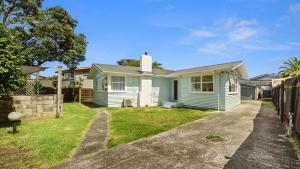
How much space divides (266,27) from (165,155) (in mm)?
12997

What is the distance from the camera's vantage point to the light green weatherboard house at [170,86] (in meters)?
14.4

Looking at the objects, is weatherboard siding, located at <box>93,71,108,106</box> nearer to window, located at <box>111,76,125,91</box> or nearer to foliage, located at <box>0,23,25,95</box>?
window, located at <box>111,76,125,91</box>

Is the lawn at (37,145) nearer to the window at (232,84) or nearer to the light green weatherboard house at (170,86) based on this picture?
the light green weatherboard house at (170,86)

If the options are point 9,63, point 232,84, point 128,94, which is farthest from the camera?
point 128,94

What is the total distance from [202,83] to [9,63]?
12739 millimetres

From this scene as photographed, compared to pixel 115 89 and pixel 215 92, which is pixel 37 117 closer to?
pixel 115 89

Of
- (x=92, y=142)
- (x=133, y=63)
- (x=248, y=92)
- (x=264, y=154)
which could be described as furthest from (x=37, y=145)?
(x=133, y=63)

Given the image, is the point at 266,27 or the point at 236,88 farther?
the point at 236,88

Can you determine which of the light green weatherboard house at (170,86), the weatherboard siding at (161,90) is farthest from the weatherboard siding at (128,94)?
the weatherboard siding at (161,90)

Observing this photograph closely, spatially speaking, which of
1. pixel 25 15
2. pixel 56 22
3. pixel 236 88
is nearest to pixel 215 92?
pixel 236 88

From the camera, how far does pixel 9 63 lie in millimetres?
7387

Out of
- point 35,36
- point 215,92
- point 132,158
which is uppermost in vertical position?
point 35,36

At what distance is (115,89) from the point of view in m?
16.9

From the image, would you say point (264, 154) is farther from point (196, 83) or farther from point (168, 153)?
point (196, 83)
